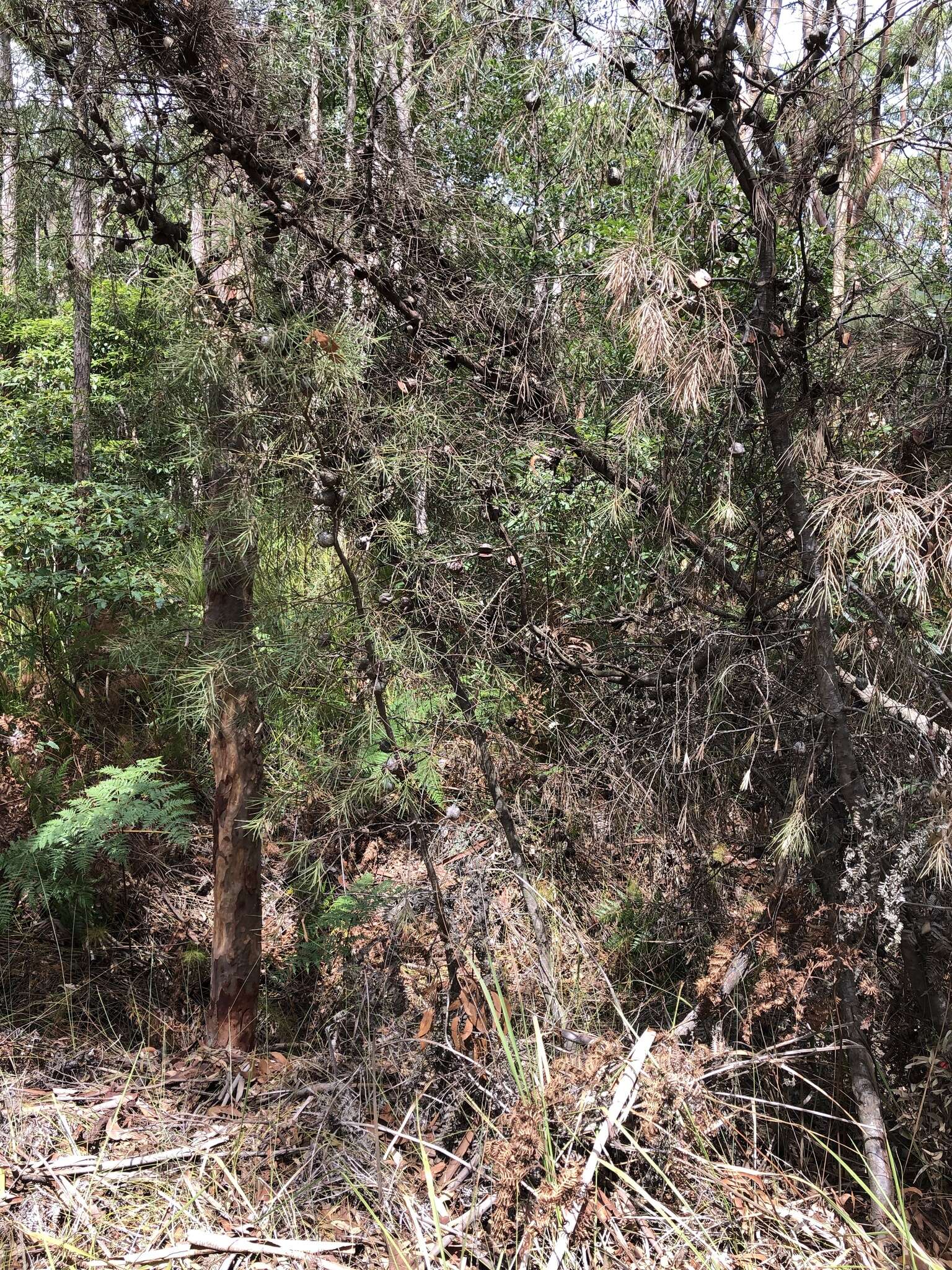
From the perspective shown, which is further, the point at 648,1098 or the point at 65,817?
the point at 65,817

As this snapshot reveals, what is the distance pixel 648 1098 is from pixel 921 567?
1.57 meters

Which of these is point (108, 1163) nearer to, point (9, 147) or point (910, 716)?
point (910, 716)

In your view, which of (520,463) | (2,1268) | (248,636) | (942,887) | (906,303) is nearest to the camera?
(2,1268)

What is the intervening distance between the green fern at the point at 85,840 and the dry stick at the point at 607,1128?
189 cm

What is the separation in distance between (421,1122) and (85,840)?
1.68 meters

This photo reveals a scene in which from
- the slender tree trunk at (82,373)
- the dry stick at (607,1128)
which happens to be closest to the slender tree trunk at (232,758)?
the dry stick at (607,1128)

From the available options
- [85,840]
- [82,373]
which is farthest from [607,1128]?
[82,373]

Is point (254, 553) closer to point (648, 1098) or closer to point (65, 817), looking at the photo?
point (65, 817)

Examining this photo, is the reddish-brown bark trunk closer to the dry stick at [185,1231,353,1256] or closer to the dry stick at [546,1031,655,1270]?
the dry stick at [185,1231,353,1256]

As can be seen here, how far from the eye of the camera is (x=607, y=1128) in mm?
2352

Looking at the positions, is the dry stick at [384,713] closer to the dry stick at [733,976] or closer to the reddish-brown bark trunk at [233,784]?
the reddish-brown bark trunk at [233,784]

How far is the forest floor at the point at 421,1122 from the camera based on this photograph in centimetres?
232

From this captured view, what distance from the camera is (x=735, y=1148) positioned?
269 centimetres

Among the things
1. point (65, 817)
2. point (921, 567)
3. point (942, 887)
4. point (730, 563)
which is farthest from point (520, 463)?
point (65, 817)
